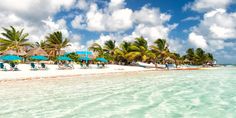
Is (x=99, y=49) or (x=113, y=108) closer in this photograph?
(x=113, y=108)

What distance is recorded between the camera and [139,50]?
56.1 meters

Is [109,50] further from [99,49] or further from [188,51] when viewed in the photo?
[188,51]

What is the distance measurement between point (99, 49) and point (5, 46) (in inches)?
861

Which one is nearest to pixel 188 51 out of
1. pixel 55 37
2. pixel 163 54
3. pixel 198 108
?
pixel 163 54

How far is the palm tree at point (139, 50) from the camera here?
54.2 meters

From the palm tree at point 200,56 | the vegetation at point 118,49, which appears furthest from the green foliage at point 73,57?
the palm tree at point 200,56

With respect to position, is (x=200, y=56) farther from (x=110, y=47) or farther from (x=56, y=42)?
(x=56, y=42)

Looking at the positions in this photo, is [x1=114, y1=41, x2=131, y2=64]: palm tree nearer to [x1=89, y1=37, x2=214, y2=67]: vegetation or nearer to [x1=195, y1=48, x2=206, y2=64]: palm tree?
[x1=89, y1=37, x2=214, y2=67]: vegetation

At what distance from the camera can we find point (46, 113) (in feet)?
24.7

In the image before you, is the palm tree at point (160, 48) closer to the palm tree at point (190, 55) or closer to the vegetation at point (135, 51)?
the vegetation at point (135, 51)

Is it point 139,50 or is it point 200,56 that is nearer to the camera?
point 139,50

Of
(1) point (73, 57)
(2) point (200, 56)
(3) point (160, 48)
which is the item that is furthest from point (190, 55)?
(1) point (73, 57)

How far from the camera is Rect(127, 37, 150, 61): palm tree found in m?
54.2

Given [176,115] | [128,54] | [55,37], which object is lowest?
[176,115]
